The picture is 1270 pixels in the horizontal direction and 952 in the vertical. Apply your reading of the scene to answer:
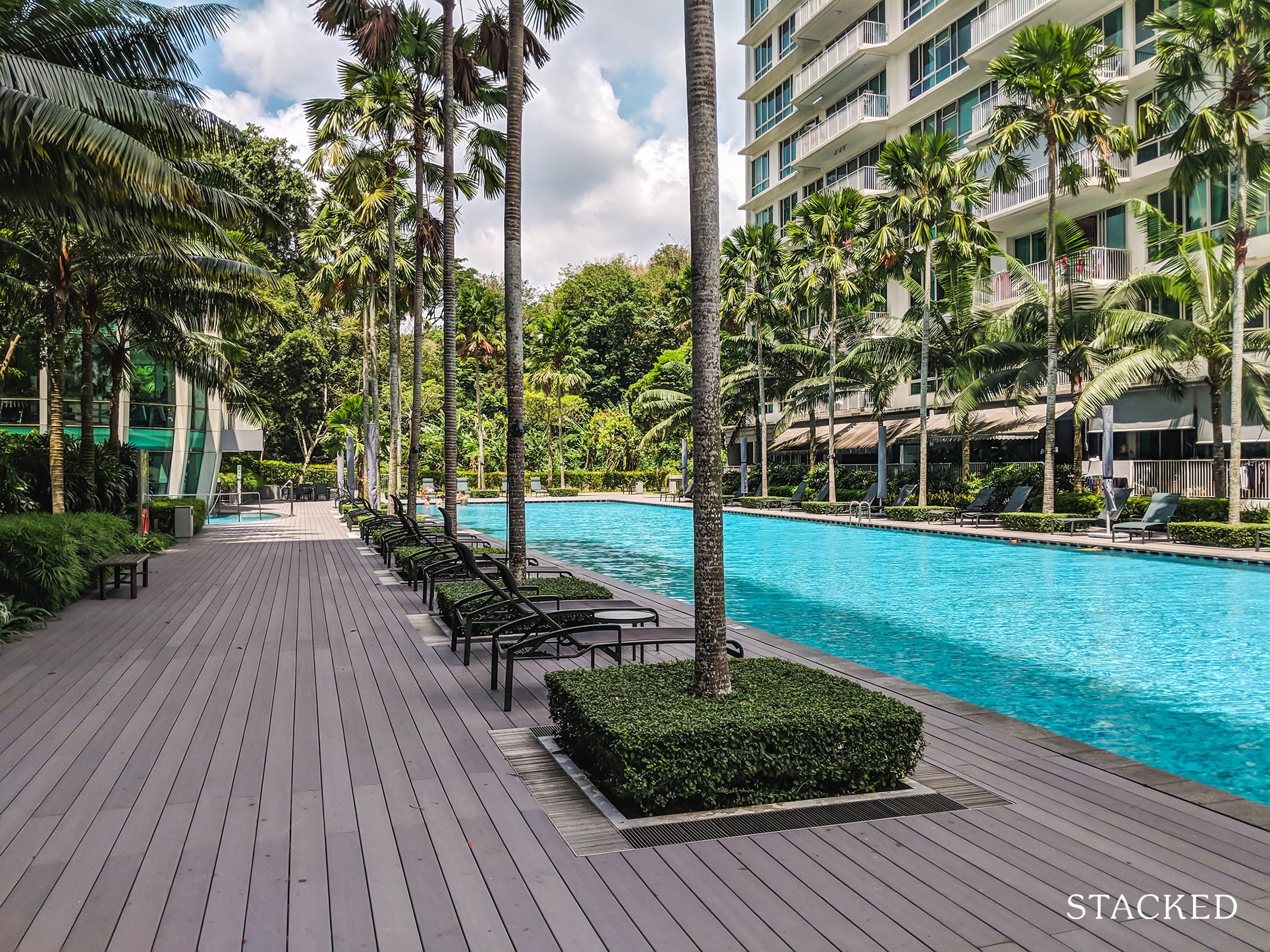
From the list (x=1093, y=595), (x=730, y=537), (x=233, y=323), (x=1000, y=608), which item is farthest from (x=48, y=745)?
(x=730, y=537)

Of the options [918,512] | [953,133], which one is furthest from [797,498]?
[953,133]

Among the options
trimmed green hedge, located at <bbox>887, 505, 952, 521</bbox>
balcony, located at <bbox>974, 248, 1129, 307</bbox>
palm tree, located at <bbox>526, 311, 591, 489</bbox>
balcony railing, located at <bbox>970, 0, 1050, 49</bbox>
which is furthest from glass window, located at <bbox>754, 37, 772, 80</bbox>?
trimmed green hedge, located at <bbox>887, 505, 952, 521</bbox>

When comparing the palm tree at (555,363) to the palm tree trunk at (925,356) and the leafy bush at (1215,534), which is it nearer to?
the palm tree trunk at (925,356)

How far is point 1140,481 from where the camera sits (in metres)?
25.5

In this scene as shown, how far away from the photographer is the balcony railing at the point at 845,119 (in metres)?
36.9

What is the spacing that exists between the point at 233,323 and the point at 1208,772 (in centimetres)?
1828

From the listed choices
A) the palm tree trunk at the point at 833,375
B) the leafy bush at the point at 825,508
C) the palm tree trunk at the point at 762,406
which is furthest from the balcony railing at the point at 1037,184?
the leafy bush at the point at 825,508

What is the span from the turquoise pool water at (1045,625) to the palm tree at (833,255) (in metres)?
10.6

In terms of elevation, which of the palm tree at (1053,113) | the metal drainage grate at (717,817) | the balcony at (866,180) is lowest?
the metal drainage grate at (717,817)

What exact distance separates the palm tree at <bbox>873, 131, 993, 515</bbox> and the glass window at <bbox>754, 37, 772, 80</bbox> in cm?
2107

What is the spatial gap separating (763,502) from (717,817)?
3113 centimetres

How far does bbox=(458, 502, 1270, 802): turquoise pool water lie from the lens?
25.2 ft

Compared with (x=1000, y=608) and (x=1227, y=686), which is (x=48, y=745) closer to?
(x=1227, y=686)

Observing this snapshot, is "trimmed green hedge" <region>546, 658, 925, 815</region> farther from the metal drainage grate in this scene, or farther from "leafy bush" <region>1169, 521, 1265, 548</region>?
"leafy bush" <region>1169, 521, 1265, 548</region>
